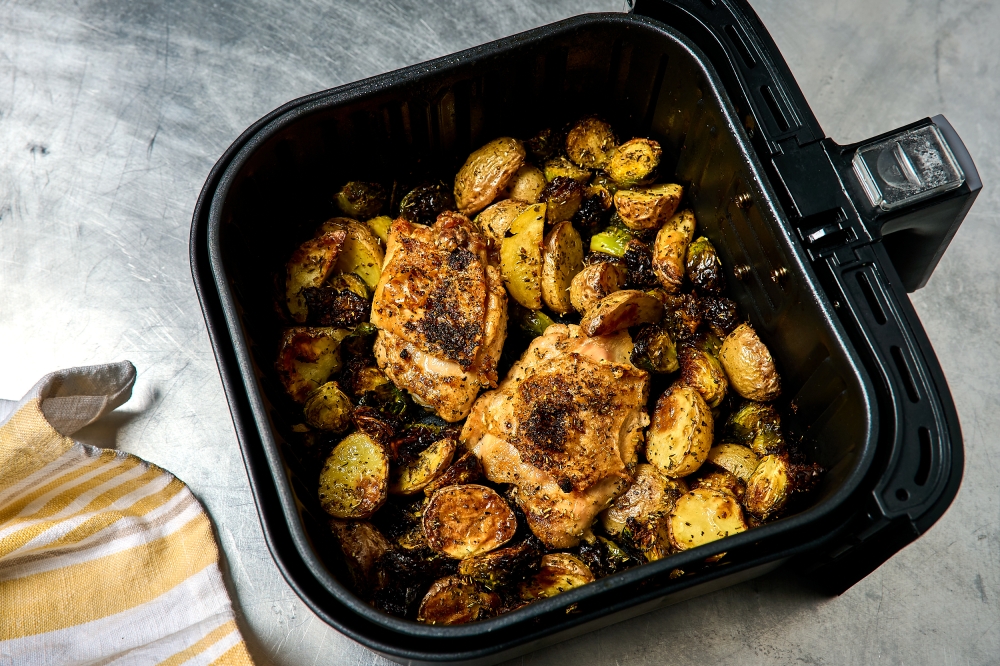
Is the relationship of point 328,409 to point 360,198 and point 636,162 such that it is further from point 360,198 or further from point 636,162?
point 636,162

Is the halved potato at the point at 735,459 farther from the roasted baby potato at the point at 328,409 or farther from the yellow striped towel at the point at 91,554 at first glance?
the yellow striped towel at the point at 91,554

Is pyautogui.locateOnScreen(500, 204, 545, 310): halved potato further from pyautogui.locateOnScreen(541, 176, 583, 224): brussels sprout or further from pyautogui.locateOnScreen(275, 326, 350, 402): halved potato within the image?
pyautogui.locateOnScreen(275, 326, 350, 402): halved potato

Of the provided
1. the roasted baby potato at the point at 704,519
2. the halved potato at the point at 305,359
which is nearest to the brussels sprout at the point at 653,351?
the roasted baby potato at the point at 704,519

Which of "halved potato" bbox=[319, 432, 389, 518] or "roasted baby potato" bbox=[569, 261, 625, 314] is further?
"roasted baby potato" bbox=[569, 261, 625, 314]

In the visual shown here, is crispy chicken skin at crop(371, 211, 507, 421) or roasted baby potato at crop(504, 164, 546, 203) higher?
roasted baby potato at crop(504, 164, 546, 203)

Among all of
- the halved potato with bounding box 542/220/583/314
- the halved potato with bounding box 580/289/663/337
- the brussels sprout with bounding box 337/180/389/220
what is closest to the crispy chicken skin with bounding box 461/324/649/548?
the halved potato with bounding box 580/289/663/337
